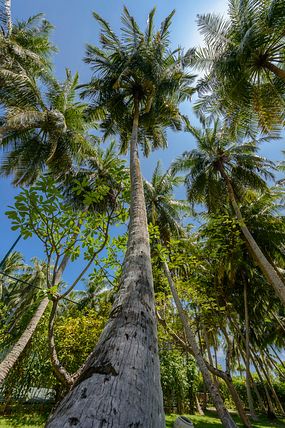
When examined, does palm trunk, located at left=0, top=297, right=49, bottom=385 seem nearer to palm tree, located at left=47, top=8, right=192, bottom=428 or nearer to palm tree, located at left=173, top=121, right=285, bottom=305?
palm tree, located at left=47, top=8, right=192, bottom=428

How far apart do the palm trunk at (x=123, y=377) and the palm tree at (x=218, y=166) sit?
528 inches

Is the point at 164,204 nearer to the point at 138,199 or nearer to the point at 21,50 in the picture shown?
the point at 21,50

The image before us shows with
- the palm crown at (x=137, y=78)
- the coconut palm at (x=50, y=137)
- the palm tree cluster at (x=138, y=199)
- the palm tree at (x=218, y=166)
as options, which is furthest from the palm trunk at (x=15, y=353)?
the palm tree at (x=218, y=166)

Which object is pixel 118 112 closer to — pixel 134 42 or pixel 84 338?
pixel 134 42

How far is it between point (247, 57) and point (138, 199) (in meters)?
6.95

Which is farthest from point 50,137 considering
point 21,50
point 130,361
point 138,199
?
point 130,361

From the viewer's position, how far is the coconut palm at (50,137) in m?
11.5

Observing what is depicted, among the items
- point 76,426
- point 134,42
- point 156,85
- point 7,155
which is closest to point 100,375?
point 76,426

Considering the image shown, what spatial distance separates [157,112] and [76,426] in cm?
1019

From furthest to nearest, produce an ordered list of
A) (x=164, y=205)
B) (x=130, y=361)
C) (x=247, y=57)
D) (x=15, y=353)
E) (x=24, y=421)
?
(x=164, y=205) < (x=24, y=421) < (x=15, y=353) < (x=247, y=57) < (x=130, y=361)

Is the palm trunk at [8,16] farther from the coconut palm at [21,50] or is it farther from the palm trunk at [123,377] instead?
the palm trunk at [123,377]

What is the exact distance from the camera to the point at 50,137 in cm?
1223

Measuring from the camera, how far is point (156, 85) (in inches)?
345

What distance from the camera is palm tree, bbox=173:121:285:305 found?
14219mm
